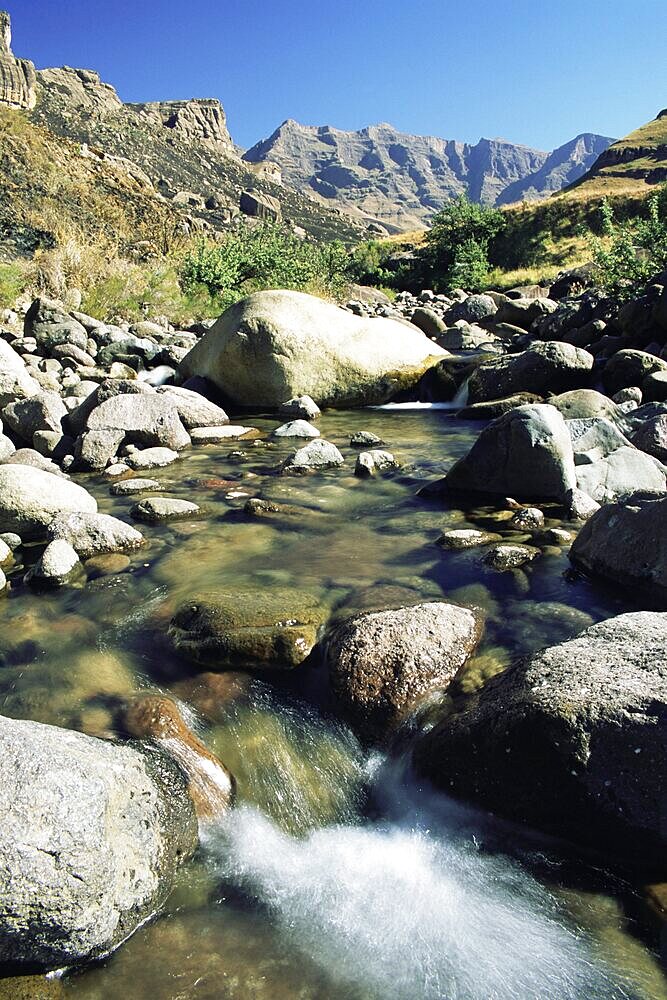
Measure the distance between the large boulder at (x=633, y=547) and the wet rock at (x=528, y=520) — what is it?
2.30 ft

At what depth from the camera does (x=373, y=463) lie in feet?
23.2

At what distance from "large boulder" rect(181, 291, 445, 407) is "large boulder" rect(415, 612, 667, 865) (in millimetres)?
8181

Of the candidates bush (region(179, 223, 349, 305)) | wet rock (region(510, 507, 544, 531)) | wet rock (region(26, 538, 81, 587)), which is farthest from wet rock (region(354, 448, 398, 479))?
bush (region(179, 223, 349, 305))

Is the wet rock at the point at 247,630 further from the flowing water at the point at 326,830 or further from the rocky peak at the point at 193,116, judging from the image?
the rocky peak at the point at 193,116

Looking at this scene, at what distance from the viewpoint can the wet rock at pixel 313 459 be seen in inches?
279

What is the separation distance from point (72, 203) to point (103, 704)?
20.9 m

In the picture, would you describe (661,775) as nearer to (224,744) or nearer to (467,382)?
(224,744)

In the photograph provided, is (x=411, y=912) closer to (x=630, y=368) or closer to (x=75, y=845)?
(x=75, y=845)

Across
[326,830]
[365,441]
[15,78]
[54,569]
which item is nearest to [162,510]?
[54,569]

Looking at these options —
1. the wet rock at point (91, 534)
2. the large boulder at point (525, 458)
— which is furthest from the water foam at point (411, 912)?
the large boulder at point (525, 458)

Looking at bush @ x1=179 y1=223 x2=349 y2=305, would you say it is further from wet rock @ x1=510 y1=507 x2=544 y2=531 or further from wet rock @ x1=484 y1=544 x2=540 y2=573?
wet rock @ x1=484 y1=544 x2=540 y2=573

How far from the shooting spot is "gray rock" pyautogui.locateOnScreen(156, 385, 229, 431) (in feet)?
30.4

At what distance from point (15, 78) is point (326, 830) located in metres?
98.1

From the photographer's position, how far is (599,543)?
431 centimetres
